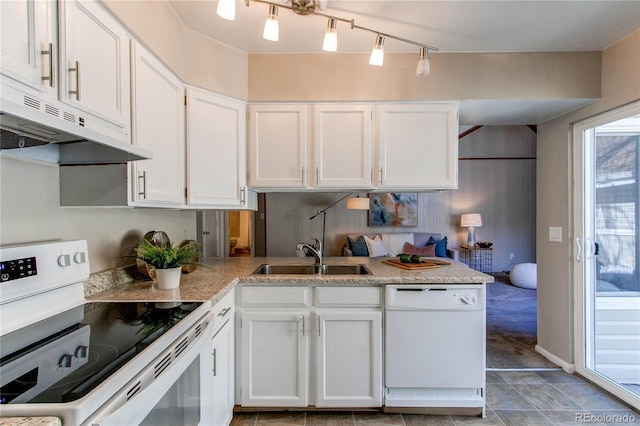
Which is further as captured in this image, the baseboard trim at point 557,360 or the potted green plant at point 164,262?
the baseboard trim at point 557,360

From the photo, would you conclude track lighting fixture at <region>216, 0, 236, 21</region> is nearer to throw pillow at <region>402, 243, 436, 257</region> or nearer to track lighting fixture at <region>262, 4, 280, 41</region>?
track lighting fixture at <region>262, 4, 280, 41</region>

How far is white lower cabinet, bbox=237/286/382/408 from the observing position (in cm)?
183

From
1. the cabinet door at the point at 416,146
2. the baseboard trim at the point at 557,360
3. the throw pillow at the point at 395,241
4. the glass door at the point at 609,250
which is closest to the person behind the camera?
the glass door at the point at 609,250

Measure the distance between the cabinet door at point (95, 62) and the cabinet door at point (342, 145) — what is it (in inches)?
47.3

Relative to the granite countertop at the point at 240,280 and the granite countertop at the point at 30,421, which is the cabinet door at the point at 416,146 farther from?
the granite countertop at the point at 30,421

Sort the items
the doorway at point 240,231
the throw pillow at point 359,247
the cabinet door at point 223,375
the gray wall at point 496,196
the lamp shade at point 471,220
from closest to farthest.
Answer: the cabinet door at point 223,375 < the throw pillow at point 359,247 < the lamp shade at point 471,220 < the gray wall at point 496,196 < the doorway at point 240,231

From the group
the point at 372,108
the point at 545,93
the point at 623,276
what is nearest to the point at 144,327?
the point at 372,108

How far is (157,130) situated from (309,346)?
1.52m

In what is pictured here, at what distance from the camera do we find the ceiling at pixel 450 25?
1.68 meters

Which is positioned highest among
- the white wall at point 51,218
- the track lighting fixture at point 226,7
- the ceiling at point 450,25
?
the ceiling at point 450,25

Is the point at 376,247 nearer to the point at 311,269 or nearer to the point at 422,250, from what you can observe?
the point at 422,250

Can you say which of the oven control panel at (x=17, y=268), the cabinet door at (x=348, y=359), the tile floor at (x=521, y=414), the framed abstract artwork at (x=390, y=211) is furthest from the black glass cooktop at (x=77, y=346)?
the framed abstract artwork at (x=390, y=211)

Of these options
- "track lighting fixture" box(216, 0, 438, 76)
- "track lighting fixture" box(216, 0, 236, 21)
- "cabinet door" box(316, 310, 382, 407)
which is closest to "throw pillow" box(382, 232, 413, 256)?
"cabinet door" box(316, 310, 382, 407)

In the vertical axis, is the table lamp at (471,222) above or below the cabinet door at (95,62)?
below
